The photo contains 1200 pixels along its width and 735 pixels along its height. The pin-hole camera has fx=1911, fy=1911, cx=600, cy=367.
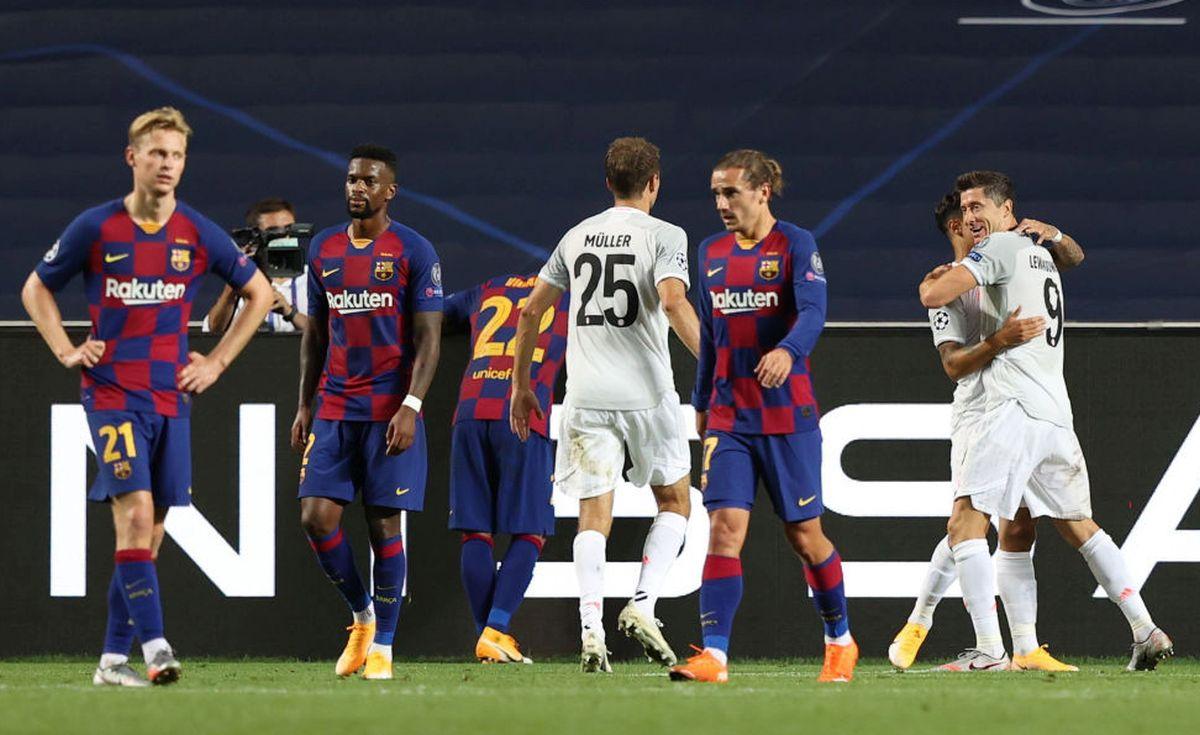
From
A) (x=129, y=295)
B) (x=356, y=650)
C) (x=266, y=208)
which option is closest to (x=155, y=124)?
(x=129, y=295)

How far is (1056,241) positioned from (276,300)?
3306 millimetres

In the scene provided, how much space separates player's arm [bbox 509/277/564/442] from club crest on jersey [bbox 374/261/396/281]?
1.68 feet

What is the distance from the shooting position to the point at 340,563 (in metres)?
7.18

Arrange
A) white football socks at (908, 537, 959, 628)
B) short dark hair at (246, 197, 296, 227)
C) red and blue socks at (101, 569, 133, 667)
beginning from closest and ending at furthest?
red and blue socks at (101, 569, 133, 667), white football socks at (908, 537, 959, 628), short dark hair at (246, 197, 296, 227)

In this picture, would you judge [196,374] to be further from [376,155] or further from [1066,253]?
[1066,253]

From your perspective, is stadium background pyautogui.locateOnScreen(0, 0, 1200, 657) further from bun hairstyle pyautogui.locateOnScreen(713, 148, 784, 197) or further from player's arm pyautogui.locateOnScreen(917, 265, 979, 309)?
bun hairstyle pyautogui.locateOnScreen(713, 148, 784, 197)

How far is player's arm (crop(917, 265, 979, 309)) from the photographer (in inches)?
277

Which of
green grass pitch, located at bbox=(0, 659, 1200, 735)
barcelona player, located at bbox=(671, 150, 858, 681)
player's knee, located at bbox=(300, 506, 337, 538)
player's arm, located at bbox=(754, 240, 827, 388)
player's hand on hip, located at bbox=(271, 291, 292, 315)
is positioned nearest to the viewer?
green grass pitch, located at bbox=(0, 659, 1200, 735)

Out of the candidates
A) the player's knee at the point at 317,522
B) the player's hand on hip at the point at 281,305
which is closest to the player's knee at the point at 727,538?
the player's knee at the point at 317,522

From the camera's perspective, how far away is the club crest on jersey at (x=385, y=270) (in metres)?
7.13

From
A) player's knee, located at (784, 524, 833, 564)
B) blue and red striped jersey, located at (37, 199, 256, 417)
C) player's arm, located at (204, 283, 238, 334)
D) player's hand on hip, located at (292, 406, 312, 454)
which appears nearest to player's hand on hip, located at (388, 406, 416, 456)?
player's hand on hip, located at (292, 406, 312, 454)

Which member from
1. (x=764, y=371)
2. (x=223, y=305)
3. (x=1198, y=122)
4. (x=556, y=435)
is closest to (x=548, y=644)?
(x=556, y=435)

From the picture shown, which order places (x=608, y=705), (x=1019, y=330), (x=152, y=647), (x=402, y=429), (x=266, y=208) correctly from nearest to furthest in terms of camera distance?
(x=608, y=705) < (x=152, y=647) < (x=402, y=429) < (x=1019, y=330) < (x=266, y=208)

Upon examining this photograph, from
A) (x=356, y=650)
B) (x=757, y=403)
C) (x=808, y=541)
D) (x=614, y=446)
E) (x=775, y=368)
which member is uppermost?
(x=775, y=368)
